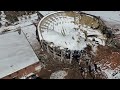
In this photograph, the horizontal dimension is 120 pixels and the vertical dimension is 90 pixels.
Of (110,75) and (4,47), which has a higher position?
(4,47)

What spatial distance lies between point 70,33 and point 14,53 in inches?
71.1

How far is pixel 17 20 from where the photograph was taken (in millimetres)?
8414

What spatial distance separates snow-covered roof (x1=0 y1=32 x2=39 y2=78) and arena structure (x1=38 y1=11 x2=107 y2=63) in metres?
0.53

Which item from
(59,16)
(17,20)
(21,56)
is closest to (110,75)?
(21,56)

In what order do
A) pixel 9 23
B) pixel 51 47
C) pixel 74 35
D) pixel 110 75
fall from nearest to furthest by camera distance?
pixel 110 75 → pixel 51 47 → pixel 74 35 → pixel 9 23

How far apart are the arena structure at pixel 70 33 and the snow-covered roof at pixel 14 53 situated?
53 cm

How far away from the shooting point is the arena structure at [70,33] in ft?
23.0

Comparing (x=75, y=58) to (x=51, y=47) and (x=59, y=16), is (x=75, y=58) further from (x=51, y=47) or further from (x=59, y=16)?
(x=59, y=16)

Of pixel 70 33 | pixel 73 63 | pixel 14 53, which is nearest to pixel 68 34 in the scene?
pixel 70 33

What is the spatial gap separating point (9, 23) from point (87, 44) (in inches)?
98.8

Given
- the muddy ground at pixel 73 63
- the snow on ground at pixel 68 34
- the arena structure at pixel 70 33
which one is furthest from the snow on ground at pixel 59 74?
the snow on ground at pixel 68 34

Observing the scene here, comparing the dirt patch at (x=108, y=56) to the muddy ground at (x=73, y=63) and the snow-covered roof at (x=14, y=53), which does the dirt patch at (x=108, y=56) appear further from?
the snow-covered roof at (x=14, y=53)

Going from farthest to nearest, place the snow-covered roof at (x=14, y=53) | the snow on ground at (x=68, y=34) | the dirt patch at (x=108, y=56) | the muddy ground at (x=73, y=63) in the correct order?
the snow on ground at (x=68, y=34) → the dirt patch at (x=108, y=56) → the muddy ground at (x=73, y=63) → the snow-covered roof at (x=14, y=53)

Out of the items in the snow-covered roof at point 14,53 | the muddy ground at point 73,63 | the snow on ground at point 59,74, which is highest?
the snow-covered roof at point 14,53
